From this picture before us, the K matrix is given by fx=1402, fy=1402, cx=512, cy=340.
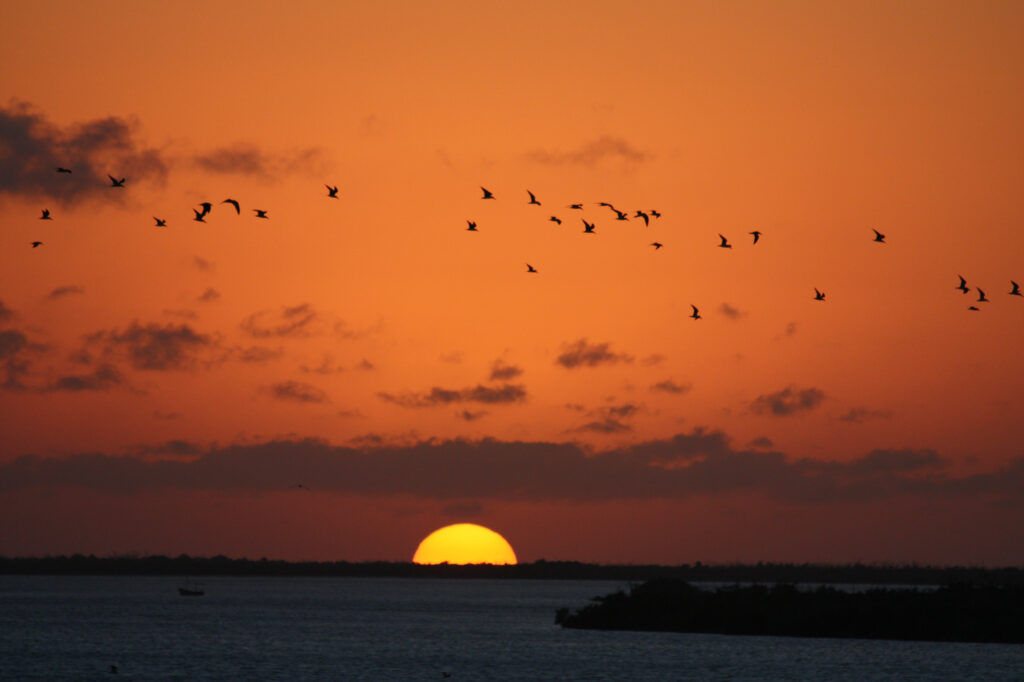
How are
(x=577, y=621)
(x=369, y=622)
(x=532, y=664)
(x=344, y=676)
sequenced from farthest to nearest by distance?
(x=369, y=622) < (x=577, y=621) < (x=532, y=664) < (x=344, y=676)

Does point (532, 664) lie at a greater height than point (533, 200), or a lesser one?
lesser

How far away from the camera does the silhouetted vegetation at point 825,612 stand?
9794 cm

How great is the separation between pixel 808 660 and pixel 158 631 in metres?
67.0

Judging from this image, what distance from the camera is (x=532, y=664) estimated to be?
303 ft

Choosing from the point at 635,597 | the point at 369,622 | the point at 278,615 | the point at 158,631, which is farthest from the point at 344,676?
the point at 278,615

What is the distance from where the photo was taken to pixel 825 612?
347ft

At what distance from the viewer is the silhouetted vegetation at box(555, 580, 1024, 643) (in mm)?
97938

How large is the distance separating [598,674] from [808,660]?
17.1 m

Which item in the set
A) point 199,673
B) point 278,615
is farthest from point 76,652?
point 278,615

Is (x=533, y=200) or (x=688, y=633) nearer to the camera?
(x=533, y=200)

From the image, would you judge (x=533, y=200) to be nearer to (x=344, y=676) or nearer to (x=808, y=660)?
(x=344, y=676)

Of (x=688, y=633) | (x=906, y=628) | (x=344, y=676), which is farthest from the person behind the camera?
(x=688, y=633)

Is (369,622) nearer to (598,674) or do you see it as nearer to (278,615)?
(278,615)

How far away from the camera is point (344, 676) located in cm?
8294
